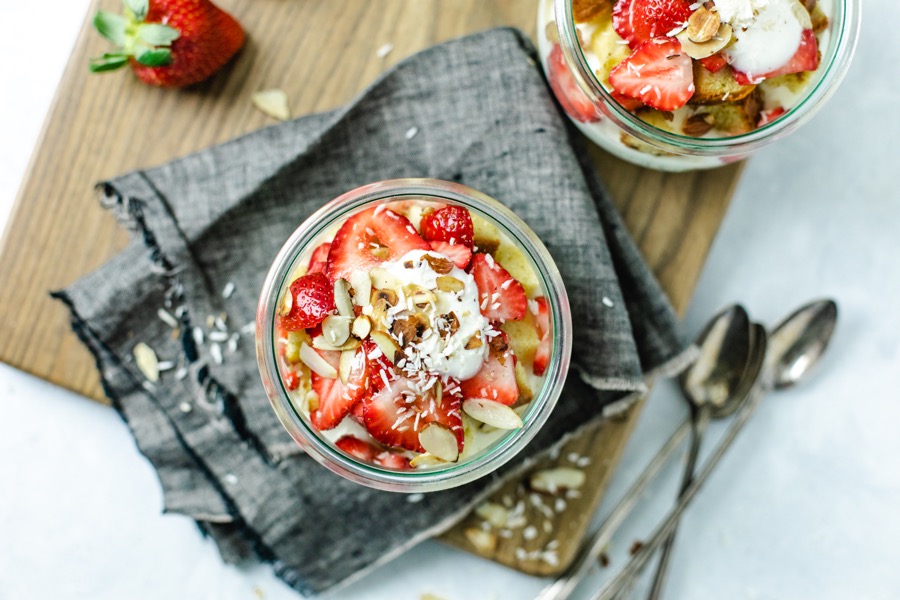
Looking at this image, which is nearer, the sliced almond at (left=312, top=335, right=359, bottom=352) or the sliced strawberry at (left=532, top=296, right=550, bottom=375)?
the sliced almond at (left=312, top=335, right=359, bottom=352)

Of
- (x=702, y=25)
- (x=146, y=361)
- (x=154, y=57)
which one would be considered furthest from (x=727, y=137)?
(x=146, y=361)

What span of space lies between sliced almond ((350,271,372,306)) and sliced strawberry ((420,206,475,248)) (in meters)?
0.12

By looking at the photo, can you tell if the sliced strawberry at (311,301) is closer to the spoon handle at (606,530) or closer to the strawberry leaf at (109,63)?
the strawberry leaf at (109,63)

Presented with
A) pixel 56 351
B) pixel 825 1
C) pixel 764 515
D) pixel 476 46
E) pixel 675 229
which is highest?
pixel 825 1

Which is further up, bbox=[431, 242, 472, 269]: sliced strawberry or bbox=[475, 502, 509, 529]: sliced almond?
bbox=[431, 242, 472, 269]: sliced strawberry

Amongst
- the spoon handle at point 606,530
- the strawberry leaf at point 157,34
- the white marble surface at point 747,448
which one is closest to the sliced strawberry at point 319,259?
the strawberry leaf at point 157,34

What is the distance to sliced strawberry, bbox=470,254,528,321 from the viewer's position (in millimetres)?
1096

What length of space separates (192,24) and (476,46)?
1.61 ft

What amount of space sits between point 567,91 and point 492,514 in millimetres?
795

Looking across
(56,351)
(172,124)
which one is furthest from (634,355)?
(56,351)

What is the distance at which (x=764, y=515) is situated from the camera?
1.72 metres

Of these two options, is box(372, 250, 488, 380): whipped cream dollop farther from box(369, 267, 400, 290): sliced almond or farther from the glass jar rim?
the glass jar rim

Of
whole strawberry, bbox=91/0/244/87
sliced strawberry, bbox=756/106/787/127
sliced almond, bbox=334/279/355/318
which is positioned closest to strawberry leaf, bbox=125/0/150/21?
whole strawberry, bbox=91/0/244/87

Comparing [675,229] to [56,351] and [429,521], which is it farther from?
[56,351]
